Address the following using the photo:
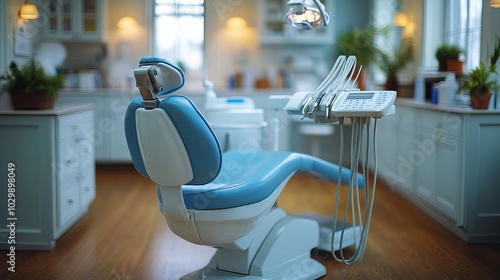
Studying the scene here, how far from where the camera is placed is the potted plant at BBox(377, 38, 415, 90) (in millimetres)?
5281

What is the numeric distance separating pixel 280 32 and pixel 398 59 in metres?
1.38

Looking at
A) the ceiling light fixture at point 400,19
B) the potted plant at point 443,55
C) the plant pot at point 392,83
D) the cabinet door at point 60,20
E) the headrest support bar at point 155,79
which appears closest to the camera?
the headrest support bar at point 155,79

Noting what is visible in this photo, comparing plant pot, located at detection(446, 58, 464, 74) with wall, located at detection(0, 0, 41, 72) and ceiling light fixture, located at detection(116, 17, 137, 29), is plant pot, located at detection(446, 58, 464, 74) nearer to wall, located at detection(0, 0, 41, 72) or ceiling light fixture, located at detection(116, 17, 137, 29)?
wall, located at detection(0, 0, 41, 72)

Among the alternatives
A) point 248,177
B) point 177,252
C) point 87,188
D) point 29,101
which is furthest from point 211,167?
point 87,188

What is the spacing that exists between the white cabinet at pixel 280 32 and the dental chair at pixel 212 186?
3.39m

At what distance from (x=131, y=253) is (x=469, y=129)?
2050mm

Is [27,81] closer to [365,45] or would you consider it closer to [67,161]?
[67,161]

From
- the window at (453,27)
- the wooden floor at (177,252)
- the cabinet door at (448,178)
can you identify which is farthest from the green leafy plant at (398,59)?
the cabinet door at (448,178)

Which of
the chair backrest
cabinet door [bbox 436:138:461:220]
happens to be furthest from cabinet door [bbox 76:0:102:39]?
the chair backrest

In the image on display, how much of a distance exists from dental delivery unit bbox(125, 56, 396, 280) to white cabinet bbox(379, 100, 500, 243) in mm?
923

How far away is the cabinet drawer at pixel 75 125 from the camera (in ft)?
11.0

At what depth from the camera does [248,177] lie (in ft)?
8.36

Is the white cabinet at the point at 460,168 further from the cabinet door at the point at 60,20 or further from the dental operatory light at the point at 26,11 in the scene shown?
the cabinet door at the point at 60,20

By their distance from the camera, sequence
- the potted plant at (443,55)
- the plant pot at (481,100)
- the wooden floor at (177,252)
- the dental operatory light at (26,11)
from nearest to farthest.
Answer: the wooden floor at (177,252)
the plant pot at (481,100)
the dental operatory light at (26,11)
the potted plant at (443,55)
